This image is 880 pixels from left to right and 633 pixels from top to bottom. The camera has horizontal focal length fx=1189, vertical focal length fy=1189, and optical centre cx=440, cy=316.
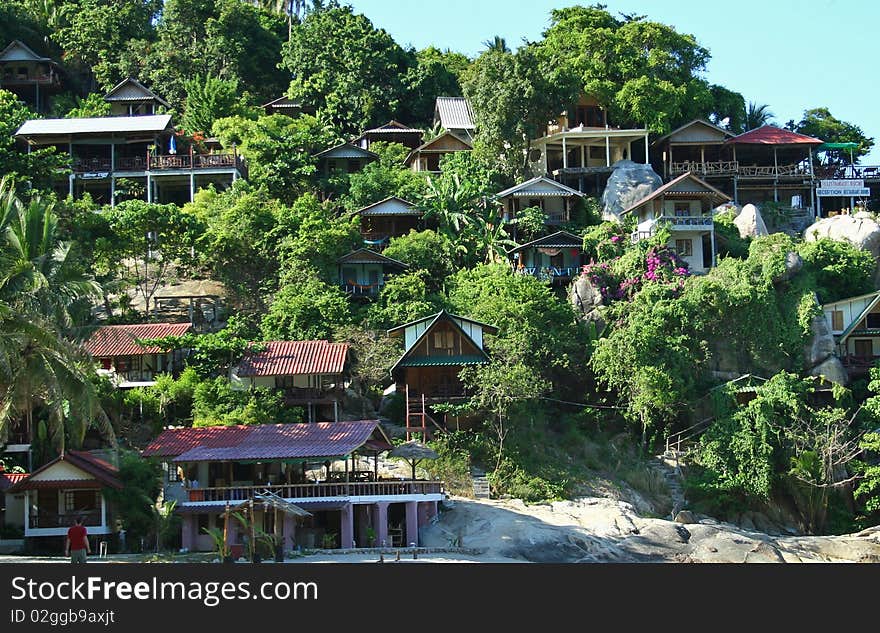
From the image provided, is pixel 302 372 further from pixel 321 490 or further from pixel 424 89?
pixel 424 89

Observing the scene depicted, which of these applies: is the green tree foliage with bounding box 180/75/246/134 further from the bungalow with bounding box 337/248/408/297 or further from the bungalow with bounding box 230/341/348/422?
the bungalow with bounding box 230/341/348/422

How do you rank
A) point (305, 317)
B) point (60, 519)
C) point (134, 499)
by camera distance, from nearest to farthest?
point (60, 519) → point (134, 499) → point (305, 317)

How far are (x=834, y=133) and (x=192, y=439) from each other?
147 feet

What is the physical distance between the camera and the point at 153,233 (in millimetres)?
50719

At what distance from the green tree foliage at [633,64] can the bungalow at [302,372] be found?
23.3 metres

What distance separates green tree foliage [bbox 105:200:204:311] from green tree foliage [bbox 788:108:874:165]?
1419 inches

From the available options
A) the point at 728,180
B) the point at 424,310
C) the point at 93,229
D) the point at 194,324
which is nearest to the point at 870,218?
the point at 728,180

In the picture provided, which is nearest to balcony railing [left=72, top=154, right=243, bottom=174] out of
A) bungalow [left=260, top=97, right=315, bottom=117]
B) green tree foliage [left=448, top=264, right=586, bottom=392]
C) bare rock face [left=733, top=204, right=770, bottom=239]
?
bungalow [left=260, top=97, right=315, bottom=117]

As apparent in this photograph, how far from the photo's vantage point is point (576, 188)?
60188 mm

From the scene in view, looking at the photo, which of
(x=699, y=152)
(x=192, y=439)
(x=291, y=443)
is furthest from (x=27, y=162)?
(x=699, y=152)

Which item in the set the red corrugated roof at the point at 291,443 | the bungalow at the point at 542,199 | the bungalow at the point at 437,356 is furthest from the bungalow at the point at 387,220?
the red corrugated roof at the point at 291,443

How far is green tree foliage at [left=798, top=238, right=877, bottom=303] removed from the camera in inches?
2002

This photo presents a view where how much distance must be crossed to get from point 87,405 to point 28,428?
873cm

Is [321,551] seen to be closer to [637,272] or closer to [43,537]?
[43,537]
